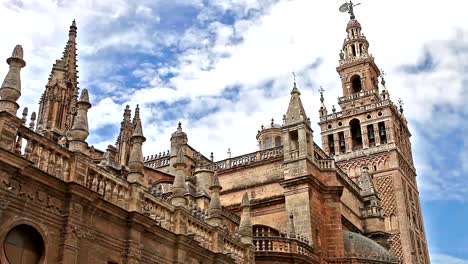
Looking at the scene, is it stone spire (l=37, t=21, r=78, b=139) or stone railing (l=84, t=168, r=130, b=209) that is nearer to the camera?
stone railing (l=84, t=168, r=130, b=209)

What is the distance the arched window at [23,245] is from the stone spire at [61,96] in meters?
12.6

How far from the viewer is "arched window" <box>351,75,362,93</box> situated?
61812 millimetres

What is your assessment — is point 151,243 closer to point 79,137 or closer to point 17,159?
point 79,137

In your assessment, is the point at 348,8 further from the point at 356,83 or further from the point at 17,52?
the point at 17,52

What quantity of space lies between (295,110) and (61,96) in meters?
11.6

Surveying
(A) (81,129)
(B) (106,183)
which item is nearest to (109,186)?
(B) (106,183)

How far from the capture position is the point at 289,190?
91.9ft

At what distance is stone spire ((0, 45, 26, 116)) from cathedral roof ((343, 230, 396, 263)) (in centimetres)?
1956

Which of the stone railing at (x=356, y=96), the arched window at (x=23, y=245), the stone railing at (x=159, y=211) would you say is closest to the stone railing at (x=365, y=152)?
the stone railing at (x=356, y=96)

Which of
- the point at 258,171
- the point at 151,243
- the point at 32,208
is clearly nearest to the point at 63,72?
the point at 258,171

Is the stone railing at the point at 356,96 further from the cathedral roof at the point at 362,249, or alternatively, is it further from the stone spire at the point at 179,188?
the stone spire at the point at 179,188

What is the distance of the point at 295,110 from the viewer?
98.4 ft

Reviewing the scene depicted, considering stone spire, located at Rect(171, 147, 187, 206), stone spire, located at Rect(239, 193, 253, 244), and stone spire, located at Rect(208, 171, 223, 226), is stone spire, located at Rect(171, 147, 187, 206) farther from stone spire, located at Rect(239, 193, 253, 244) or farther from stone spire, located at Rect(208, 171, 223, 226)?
stone spire, located at Rect(239, 193, 253, 244)

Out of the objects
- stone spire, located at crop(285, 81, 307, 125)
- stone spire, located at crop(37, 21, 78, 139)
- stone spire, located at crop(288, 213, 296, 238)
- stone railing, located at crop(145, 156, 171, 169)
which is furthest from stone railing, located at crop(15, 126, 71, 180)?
stone railing, located at crop(145, 156, 171, 169)
